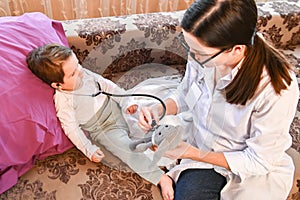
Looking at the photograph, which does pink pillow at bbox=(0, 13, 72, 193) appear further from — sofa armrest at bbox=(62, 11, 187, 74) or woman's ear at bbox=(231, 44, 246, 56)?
woman's ear at bbox=(231, 44, 246, 56)

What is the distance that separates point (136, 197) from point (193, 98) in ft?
1.23

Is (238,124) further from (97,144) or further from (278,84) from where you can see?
(97,144)

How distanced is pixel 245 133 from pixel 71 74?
0.58 meters

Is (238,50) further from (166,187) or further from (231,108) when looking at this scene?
(166,187)

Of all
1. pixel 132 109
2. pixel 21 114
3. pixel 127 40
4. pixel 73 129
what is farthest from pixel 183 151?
pixel 127 40

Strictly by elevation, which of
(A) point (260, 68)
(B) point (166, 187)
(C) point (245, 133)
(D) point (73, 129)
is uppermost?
(A) point (260, 68)

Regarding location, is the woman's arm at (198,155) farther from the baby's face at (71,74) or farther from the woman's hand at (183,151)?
the baby's face at (71,74)

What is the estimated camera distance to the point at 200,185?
3.55 ft

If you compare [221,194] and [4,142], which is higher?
[4,142]

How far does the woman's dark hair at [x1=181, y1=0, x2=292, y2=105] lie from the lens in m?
0.83

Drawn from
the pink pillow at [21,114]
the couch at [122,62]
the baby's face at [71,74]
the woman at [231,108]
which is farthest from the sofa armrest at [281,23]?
the pink pillow at [21,114]

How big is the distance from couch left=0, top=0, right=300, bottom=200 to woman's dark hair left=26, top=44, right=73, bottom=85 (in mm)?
232

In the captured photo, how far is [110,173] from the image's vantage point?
45.5 inches

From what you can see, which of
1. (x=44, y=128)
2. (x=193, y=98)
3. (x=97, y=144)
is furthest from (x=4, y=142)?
(x=193, y=98)
